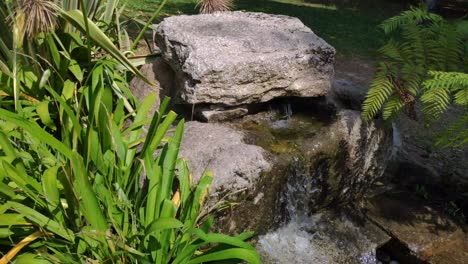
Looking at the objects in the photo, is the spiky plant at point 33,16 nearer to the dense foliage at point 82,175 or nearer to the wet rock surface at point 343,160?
the dense foliage at point 82,175

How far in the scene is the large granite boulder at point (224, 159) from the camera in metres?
2.92

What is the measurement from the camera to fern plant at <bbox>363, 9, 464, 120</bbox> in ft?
10.8

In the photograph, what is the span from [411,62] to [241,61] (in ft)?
3.65

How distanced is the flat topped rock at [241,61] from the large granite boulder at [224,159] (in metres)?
0.35

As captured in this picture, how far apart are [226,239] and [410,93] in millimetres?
1724

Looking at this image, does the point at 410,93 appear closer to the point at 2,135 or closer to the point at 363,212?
the point at 363,212

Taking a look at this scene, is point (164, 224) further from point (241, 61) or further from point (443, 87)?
point (443, 87)

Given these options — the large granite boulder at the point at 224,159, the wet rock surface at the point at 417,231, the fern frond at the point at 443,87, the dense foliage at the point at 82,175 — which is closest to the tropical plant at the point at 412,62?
the fern frond at the point at 443,87

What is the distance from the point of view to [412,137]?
15.0 ft

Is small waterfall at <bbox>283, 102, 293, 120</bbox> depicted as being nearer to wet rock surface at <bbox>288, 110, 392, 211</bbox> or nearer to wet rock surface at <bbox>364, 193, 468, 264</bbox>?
wet rock surface at <bbox>288, 110, 392, 211</bbox>

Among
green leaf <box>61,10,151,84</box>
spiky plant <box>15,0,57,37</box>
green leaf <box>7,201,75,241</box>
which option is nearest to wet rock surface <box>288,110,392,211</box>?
green leaf <box>61,10,151,84</box>

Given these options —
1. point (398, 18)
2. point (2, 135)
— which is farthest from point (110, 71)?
point (398, 18)

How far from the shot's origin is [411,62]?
11.0ft

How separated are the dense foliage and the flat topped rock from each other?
1.37 ft
